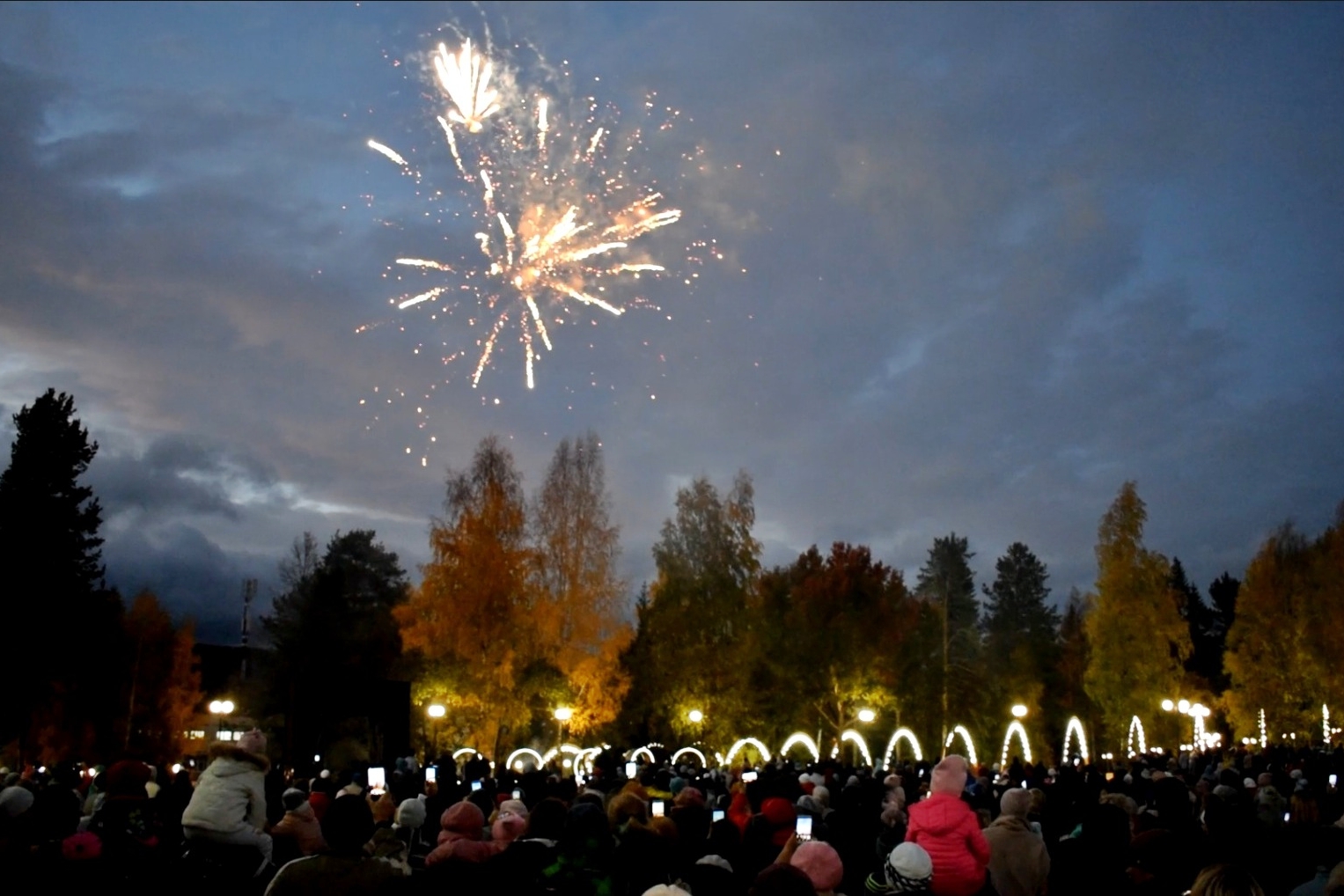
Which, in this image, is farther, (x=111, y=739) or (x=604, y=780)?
(x=111, y=739)

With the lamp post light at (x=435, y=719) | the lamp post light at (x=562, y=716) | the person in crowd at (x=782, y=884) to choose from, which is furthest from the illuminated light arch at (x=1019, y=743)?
the person in crowd at (x=782, y=884)

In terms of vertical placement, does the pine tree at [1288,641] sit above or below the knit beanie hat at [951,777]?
above

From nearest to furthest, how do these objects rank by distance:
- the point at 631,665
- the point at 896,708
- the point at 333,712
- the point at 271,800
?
the point at 271,800, the point at 333,712, the point at 631,665, the point at 896,708

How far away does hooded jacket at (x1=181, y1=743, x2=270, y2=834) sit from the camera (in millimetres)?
7032

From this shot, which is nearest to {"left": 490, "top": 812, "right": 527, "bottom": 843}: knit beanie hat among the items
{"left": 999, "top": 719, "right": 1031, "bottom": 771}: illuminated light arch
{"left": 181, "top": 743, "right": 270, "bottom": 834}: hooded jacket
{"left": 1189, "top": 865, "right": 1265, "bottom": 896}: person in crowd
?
{"left": 181, "top": 743, "right": 270, "bottom": 834}: hooded jacket

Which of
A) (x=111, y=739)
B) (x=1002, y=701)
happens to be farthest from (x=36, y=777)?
(x=1002, y=701)

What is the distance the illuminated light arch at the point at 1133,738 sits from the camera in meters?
50.8

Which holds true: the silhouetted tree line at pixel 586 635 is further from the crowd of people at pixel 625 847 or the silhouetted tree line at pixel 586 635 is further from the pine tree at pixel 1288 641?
the crowd of people at pixel 625 847

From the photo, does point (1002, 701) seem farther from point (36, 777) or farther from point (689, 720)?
point (36, 777)

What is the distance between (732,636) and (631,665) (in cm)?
456

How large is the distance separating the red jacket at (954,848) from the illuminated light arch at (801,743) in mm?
39482

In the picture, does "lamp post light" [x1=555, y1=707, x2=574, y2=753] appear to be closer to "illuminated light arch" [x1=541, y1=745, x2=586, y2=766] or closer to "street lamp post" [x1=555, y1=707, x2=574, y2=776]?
"street lamp post" [x1=555, y1=707, x2=574, y2=776]

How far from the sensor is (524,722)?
133ft

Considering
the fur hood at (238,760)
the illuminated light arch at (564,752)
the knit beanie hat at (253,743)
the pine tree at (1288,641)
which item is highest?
the pine tree at (1288,641)
